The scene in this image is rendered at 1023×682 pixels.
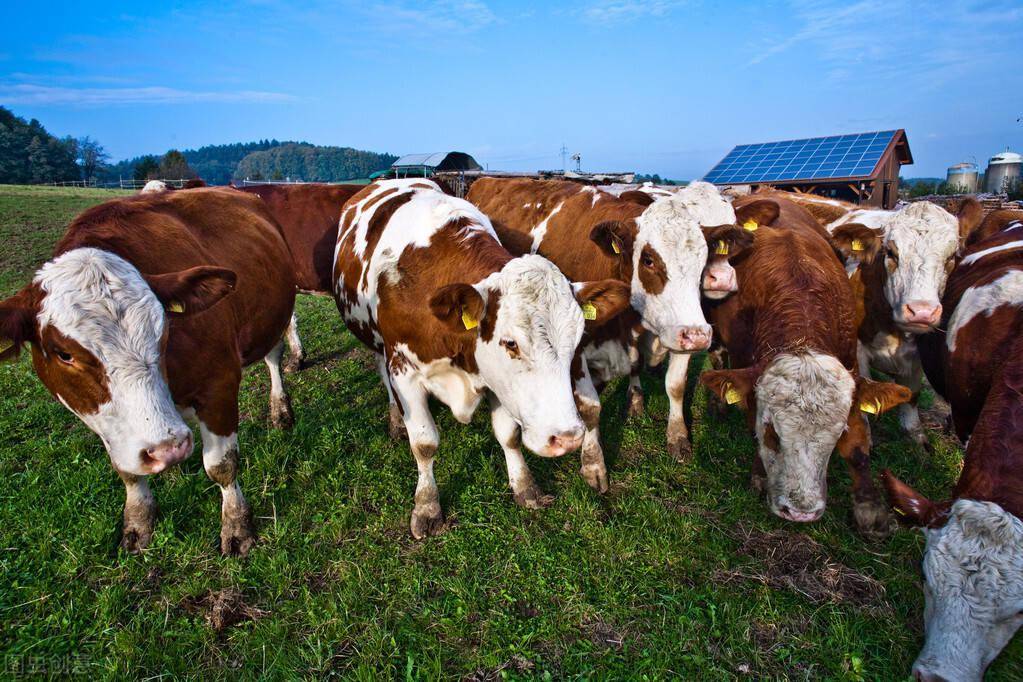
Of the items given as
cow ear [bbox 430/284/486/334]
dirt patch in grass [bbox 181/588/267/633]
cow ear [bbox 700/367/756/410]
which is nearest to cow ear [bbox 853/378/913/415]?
cow ear [bbox 700/367/756/410]

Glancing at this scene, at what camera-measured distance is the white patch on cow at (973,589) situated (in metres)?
2.47

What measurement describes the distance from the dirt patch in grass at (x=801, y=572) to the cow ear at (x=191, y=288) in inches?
138

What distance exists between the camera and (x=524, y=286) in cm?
347

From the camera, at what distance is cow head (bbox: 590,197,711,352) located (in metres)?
4.55

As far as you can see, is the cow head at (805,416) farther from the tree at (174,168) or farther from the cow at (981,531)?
the tree at (174,168)

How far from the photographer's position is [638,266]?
498 centimetres

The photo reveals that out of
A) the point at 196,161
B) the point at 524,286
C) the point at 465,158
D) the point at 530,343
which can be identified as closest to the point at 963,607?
the point at 530,343

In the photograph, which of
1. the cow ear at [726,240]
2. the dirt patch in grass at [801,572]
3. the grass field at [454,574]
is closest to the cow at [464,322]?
the grass field at [454,574]

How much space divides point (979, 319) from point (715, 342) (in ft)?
7.35

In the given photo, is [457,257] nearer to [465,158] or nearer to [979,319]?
[979,319]

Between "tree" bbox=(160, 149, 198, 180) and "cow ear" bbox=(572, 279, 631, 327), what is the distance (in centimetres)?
7796

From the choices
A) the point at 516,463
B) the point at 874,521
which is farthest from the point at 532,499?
the point at 874,521

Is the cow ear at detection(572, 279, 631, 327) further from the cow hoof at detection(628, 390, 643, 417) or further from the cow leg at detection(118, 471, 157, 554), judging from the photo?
the cow leg at detection(118, 471, 157, 554)

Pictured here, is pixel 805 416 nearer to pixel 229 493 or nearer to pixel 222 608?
pixel 222 608
